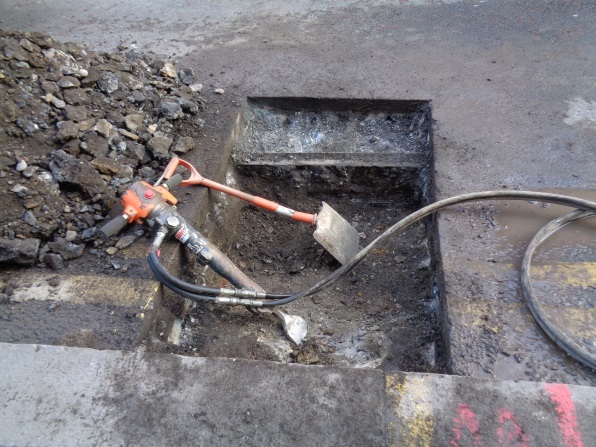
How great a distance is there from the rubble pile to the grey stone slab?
2.64ft

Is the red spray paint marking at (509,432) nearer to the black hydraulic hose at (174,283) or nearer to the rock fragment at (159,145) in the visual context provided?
the black hydraulic hose at (174,283)

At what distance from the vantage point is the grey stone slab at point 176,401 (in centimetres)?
171

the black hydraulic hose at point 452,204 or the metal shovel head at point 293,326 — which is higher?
the black hydraulic hose at point 452,204

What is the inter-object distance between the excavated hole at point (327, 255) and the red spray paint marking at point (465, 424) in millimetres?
512

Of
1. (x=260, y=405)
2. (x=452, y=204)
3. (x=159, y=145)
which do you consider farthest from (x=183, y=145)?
(x=260, y=405)

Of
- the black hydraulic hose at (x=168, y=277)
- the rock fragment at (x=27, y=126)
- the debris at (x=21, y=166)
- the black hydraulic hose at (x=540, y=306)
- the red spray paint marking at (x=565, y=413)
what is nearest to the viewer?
the red spray paint marking at (x=565, y=413)

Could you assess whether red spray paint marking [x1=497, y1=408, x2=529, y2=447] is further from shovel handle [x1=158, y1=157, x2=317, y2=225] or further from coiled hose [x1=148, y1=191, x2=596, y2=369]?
shovel handle [x1=158, y1=157, x2=317, y2=225]

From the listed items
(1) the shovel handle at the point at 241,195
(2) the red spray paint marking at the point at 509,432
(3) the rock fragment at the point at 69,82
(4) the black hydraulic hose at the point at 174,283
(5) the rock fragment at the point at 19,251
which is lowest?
(2) the red spray paint marking at the point at 509,432

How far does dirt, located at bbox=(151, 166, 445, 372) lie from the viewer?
8.22 ft

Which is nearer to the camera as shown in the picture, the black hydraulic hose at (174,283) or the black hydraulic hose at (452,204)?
the black hydraulic hose at (174,283)

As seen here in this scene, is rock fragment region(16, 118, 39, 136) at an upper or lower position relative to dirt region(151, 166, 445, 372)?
upper

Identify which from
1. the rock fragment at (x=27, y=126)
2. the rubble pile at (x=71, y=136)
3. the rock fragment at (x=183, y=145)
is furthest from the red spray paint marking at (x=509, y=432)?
the rock fragment at (x=27, y=126)

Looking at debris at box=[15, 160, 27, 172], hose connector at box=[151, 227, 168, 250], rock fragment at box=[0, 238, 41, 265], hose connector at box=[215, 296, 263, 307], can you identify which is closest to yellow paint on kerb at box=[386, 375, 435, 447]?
hose connector at box=[215, 296, 263, 307]

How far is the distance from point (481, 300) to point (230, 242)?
178 centimetres
